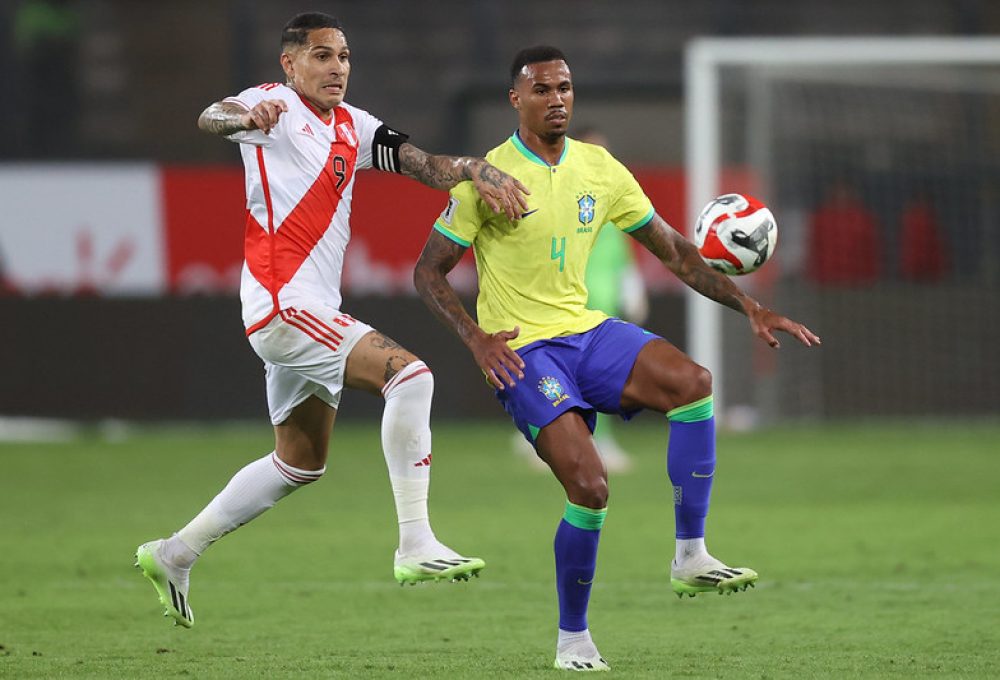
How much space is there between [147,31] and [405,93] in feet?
9.96

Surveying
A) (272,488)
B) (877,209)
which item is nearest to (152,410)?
(877,209)

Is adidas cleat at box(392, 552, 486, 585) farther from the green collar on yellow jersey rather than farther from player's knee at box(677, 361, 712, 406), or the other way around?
the green collar on yellow jersey

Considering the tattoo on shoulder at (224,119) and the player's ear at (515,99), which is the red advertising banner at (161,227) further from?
the tattoo on shoulder at (224,119)

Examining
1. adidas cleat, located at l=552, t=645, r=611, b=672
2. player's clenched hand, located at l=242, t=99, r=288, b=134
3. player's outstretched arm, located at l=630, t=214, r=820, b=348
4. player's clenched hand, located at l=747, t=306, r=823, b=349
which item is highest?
player's clenched hand, located at l=242, t=99, r=288, b=134

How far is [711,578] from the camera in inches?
241

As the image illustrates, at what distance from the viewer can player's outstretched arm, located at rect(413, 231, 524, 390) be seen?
6.03 metres

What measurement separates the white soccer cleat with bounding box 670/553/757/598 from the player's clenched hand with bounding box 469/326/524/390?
0.98 m

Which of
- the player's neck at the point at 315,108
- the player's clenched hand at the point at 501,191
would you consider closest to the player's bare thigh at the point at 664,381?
the player's clenched hand at the point at 501,191

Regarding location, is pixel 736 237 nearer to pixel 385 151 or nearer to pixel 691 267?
pixel 691 267

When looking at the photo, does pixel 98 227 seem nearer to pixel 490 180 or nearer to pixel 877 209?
pixel 877 209

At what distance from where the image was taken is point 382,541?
1003 centimetres

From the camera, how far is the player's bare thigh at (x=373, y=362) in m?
6.09

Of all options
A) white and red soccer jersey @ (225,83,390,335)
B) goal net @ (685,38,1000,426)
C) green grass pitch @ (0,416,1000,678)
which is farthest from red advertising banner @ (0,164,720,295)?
white and red soccer jersey @ (225,83,390,335)

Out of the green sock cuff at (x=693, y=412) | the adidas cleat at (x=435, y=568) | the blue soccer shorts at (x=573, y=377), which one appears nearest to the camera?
the adidas cleat at (x=435, y=568)
